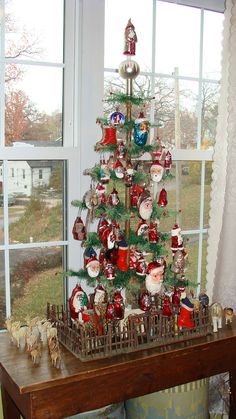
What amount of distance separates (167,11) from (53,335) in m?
1.56

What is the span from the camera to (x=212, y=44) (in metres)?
2.43

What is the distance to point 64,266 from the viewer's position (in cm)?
215

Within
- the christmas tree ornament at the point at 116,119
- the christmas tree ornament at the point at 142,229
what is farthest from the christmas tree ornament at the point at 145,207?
the christmas tree ornament at the point at 116,119

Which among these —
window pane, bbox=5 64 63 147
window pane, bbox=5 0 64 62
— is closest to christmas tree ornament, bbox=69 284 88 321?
window pane, bbox=5 64 63 147

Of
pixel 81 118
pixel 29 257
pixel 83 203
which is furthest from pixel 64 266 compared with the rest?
pixel 81 118

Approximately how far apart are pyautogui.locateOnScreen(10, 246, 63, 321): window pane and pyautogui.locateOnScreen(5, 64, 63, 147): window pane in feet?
1.54

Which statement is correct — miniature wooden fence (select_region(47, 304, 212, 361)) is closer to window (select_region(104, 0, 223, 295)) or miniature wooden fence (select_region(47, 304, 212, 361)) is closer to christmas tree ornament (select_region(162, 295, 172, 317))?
christmas tree ornament (select_region(162, 295, 172, 317))

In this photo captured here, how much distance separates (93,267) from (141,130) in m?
0.50

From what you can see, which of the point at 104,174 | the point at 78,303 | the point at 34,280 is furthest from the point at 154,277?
the point at 34,280

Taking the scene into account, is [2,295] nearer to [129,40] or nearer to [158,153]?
[158,153]

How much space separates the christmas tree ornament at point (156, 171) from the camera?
1734 millimetres

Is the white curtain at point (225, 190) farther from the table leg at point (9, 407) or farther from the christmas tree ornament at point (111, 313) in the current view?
the table leg at point (9, 407)

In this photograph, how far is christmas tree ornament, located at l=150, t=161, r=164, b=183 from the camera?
1734 millimetres

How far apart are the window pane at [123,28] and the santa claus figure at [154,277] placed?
0.95 metres
